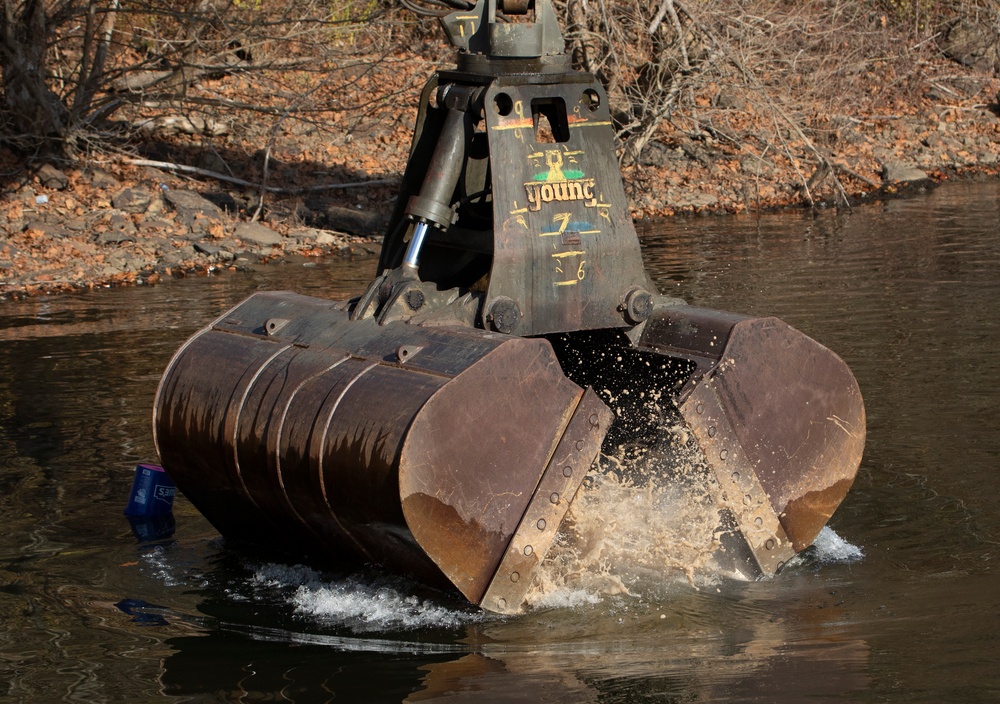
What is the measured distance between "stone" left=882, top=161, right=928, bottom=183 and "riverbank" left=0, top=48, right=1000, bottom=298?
0.09ft

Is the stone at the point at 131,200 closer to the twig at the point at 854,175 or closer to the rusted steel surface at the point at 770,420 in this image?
the twig at the point at 854,175

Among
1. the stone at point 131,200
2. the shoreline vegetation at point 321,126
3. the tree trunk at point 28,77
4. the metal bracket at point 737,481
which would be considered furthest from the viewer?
the tree trunk at point 28,77

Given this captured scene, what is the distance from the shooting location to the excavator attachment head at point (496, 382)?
5.70m

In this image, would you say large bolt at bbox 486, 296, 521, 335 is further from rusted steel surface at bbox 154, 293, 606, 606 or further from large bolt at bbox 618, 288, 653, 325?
large bolt at bbox 618, 288, 653, 325

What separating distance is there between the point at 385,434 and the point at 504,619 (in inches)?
38.3

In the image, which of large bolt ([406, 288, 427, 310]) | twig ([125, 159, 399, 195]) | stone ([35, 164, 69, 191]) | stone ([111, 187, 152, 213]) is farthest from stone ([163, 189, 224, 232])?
large bolt ([406, 288, 427, 310])

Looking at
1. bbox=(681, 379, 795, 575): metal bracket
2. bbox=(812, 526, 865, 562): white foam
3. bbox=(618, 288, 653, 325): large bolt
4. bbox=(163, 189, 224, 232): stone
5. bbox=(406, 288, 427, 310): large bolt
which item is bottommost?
bbox=(812, 526, 865, 562): white foam

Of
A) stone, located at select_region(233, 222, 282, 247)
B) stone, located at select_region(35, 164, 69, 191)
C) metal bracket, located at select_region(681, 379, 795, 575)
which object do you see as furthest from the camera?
stone, located at select_region(35, 164, 69, 191)

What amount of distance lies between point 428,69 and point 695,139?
3.88 meters

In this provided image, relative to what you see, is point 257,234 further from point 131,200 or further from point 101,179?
point 101,179

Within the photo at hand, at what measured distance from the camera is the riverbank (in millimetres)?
15805

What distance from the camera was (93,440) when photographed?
29.2ft

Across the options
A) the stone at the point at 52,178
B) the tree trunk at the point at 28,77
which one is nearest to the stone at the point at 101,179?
the stone at the point at 52,178

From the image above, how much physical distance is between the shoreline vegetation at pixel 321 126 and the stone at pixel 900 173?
0.13 ft
